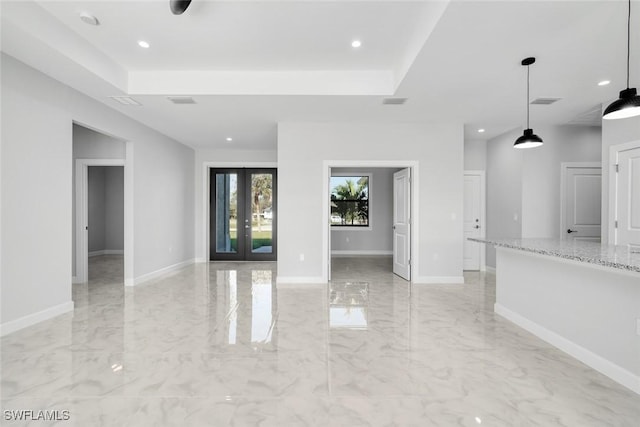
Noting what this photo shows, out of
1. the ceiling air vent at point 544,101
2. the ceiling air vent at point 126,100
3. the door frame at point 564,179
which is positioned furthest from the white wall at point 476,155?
the ceiling air vent at point 126,100

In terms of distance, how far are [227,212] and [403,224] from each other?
4287mm

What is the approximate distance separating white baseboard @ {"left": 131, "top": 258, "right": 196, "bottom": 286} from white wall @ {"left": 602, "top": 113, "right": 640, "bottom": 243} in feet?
23.9

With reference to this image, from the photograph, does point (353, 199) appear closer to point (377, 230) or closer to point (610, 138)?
point (377, 230)

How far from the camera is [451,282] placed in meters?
5.19

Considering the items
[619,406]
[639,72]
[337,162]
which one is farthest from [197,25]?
[639,72]

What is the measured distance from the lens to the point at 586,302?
8.01 feet

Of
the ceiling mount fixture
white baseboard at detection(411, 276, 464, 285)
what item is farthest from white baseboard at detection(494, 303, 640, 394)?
the ceiling mount fixture

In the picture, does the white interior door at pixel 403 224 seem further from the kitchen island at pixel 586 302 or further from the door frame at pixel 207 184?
the door frame at pixel 207 184

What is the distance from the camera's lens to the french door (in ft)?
24.3

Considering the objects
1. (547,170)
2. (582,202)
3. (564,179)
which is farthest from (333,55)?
(582,202)

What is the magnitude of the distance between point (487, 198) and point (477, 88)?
3.28 metres

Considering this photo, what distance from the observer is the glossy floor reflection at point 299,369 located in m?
1.84

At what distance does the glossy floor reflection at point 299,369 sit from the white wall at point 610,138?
214cm

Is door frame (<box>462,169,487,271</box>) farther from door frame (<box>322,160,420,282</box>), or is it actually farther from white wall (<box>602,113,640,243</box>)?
white wall (<box>602,113,640,243</box>)
